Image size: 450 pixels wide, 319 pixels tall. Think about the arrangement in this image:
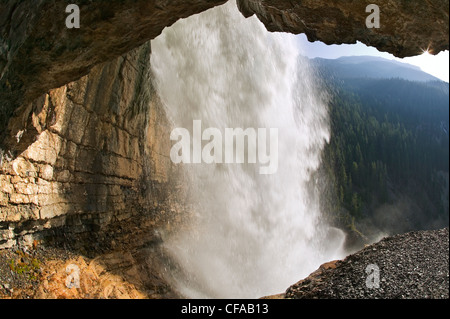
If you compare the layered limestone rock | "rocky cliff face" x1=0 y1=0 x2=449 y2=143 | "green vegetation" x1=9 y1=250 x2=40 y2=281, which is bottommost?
"green vegetation" x1=9 y1=250 x2=40 y2=281

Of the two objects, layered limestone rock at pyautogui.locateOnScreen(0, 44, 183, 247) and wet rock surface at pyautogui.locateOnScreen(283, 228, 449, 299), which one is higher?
layered limestone rock at pyautogui.locateOnScreen(0, 44, 183, 247)

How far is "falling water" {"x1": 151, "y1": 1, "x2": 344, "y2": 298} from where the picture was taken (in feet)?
37.2

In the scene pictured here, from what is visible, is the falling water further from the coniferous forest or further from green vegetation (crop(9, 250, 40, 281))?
the coniferous forest

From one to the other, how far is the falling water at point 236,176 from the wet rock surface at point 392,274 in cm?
447

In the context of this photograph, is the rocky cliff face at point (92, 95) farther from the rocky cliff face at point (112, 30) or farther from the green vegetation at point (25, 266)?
the green vegetation at point (25, 266)

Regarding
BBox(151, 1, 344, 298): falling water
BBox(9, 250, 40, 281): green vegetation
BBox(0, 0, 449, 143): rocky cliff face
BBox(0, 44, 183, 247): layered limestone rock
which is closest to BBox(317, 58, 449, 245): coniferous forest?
BBox(151, 1, 344, 298): falling water

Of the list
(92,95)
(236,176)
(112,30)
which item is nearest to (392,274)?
(112,30)

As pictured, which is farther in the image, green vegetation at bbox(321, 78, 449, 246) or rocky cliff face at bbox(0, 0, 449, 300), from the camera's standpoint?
green vegetation at bbox(321, 78, 449, 246)

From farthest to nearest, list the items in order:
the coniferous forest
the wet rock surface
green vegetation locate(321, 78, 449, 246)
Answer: green vegetation locate(321, 78, 449, 246)
the coniferous forest
the wet rock surface

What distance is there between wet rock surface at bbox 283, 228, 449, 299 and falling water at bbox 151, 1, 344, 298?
447 cm

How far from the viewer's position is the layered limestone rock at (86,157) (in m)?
5.73

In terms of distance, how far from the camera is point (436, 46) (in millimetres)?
3893

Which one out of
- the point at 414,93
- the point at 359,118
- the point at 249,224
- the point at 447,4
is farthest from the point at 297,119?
the point at 414,93

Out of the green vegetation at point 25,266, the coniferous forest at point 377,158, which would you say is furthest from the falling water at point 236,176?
the coniferous forest at point 377,158
